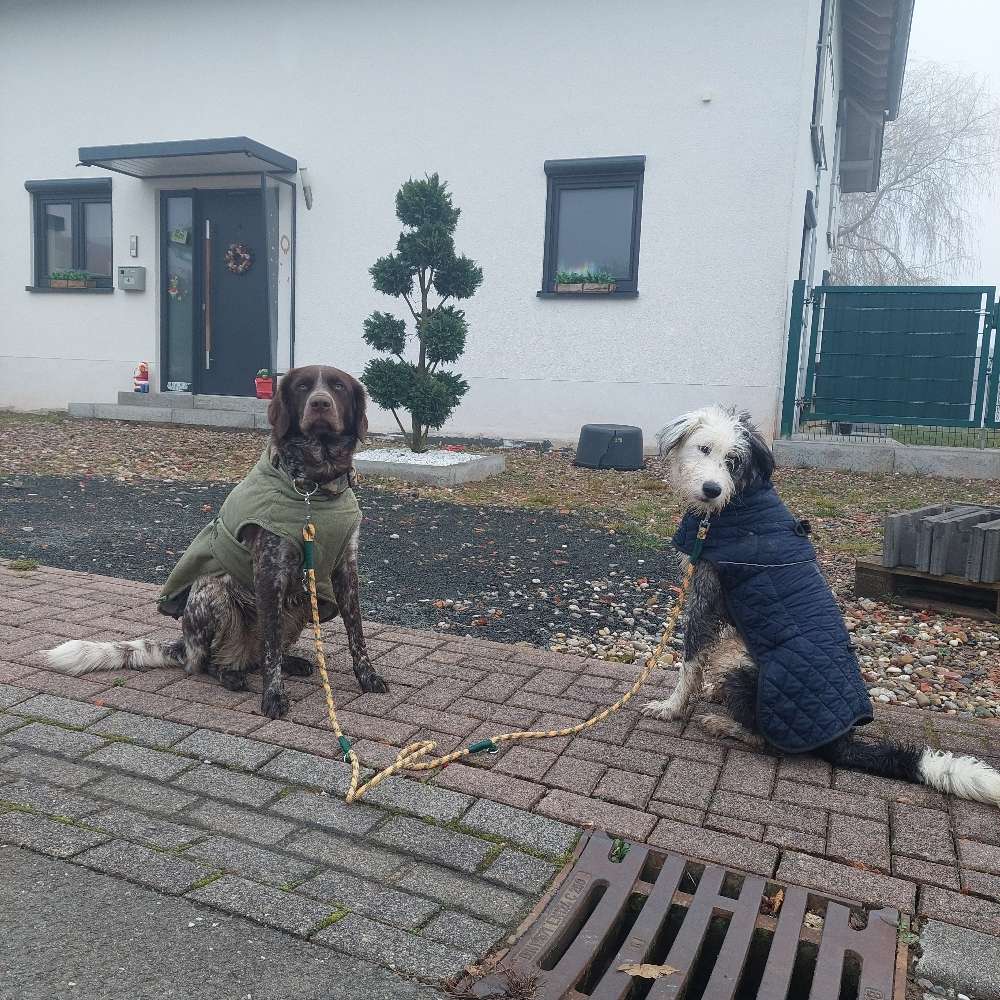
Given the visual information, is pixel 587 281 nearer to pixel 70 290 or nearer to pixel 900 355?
pixel 900 355

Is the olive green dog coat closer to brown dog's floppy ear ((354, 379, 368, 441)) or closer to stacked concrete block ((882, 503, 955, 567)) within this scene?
brown dog's floppy ear ((354, 379, 368, 441))

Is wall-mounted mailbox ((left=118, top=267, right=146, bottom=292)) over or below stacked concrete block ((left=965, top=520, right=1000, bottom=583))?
over

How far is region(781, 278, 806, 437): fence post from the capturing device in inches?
478

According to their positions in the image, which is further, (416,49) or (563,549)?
(416,49)

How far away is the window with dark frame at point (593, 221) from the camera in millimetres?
12617

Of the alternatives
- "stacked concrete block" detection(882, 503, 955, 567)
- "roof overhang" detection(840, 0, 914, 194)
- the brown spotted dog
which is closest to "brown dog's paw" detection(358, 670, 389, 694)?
the brown spotted dog

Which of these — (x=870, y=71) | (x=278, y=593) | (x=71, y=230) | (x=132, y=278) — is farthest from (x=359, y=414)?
(x=870, y=71)

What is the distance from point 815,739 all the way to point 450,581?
3.00m

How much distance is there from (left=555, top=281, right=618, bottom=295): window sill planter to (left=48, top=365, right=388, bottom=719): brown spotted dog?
364 inches

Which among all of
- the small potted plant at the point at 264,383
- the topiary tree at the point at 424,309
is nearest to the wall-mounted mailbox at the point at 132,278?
the small potted plant at the point at 264,383

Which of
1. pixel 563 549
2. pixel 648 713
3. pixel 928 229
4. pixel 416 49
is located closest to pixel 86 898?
pixel 648 713

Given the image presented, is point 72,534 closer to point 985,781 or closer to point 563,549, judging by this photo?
point 563,549

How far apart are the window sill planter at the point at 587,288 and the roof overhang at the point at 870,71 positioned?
8046 millimetres

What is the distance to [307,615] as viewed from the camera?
4059 mm
